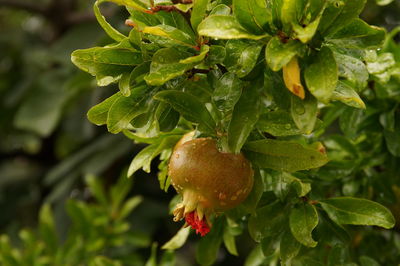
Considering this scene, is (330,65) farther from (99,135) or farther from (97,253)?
(99,135)

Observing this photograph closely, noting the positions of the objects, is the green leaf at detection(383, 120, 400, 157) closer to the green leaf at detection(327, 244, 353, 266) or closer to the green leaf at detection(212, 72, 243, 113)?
the green leaf at detection(327, 244, 353, 266)

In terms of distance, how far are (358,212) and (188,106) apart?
242mm

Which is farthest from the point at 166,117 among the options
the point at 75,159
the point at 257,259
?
the point at 75,159

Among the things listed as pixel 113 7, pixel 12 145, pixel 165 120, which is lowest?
pixel 12 145

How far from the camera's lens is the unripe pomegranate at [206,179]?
21.8 inches

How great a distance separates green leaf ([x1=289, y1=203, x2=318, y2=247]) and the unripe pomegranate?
8cm

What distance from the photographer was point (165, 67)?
531 millimetres

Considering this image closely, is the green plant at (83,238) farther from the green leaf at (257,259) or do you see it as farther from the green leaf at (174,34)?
the green leaf at (174,34)

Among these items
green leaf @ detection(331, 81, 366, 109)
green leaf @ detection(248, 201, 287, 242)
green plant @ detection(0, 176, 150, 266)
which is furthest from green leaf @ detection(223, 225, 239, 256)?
green plant @ detection(0, 176, 150, 266)

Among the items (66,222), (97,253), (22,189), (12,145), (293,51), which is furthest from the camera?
(12,145)

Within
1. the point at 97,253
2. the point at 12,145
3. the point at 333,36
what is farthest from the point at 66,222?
the point at 333,36

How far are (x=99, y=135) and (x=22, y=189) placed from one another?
411 mm

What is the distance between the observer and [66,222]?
1.79 meters

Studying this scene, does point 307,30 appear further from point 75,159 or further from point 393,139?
point 75,159
